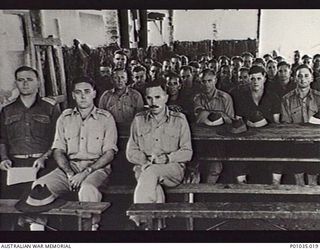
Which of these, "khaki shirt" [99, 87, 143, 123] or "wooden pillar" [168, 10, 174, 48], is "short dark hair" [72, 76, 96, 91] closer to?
"khaki shirt" [99, 87, 143, 123]

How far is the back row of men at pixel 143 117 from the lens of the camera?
1572 millimetres

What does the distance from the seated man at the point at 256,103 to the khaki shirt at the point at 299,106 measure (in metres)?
0.02

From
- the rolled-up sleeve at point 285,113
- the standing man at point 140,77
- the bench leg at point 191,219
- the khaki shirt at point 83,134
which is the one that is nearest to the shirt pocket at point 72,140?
the khaki shirt at point 83,134

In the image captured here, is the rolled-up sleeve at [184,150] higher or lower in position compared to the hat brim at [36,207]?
higher

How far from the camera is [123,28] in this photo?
1582 millimetres

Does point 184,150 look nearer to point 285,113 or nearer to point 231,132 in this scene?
point 231,132

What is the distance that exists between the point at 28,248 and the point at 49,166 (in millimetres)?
232

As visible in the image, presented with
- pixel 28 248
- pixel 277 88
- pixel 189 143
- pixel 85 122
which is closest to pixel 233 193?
pixel 189 143

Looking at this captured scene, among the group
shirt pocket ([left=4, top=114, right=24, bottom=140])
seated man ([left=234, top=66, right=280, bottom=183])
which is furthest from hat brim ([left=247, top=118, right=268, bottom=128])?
shirt pocket ([left=4, top=114, right=24, bottom=140])

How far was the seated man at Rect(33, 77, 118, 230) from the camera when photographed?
5.17 feet

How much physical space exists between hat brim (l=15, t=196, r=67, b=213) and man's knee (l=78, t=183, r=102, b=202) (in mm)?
52

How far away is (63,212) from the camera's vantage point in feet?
5.13

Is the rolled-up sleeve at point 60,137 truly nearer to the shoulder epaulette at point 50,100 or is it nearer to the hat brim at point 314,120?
the shoulder epaulette at point 50,100

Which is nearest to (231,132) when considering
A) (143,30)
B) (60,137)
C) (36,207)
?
(143,30)
